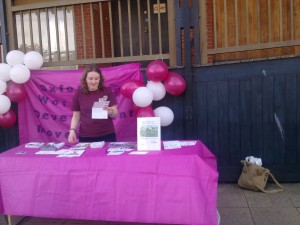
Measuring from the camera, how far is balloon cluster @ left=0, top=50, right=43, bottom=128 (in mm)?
4496

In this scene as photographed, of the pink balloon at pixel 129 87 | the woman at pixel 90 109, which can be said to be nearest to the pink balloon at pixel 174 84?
the pink balloon at pixel 129 87

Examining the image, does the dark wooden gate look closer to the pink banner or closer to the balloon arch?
the balloon arch

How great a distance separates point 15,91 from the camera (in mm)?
4617

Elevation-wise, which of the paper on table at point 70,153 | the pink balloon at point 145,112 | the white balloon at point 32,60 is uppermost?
the white balloon at point 32,60

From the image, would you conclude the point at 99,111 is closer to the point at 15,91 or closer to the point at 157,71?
the point at 157,71

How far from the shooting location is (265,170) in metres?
4.30

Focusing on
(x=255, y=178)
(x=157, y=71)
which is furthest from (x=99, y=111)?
(x=255, y=178)

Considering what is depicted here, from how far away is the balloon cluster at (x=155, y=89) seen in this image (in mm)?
4173

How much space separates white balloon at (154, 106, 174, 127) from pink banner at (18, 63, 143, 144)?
0.41 m

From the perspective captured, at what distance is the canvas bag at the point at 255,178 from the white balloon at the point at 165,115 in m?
1.13

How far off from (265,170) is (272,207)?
564 mm

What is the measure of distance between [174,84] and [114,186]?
1.81 meters

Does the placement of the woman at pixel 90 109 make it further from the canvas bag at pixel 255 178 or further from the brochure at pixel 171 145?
the canvas bag at pixel 255 178

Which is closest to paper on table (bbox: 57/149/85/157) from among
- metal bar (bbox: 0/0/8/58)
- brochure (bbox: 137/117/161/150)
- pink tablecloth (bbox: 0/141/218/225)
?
pink tablecloth (bbox: 0/141/218/225)
